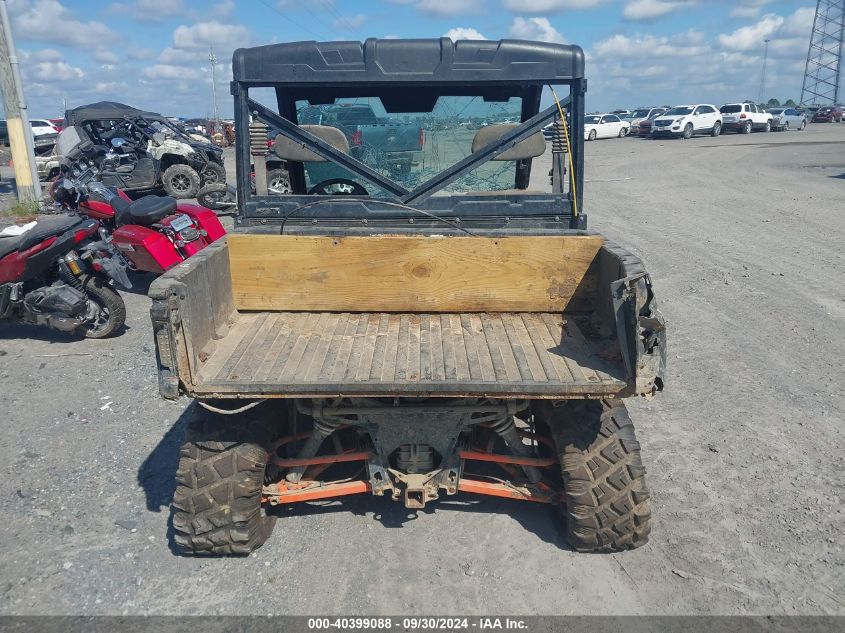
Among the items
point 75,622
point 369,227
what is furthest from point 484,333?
point 75,622

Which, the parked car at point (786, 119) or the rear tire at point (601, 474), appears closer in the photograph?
the rear tire at point (601, 474)

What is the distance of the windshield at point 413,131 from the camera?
4.29 m

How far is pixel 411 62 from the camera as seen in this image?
3975 millimetres

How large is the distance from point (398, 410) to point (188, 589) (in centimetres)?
130

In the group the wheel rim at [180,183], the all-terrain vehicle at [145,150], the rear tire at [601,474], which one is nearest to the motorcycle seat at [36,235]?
the rear tire at [601,474]

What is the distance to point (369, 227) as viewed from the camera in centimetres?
412

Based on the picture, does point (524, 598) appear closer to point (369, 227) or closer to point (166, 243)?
point (369, 227)

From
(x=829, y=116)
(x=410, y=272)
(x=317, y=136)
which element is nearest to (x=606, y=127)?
(x=829, y=116)

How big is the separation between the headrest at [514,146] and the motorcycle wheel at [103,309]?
4.16 m

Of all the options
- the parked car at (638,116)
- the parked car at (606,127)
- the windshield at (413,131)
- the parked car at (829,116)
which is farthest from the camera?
the parked car at (829,116)

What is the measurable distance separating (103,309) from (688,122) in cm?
3436

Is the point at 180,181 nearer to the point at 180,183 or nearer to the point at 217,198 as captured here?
the point at 180,183

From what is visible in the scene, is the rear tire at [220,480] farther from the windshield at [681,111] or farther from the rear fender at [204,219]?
the windshield at [681,111]

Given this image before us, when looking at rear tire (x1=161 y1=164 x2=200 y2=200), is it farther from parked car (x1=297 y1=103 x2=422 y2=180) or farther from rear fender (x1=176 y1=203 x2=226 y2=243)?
parked car (x1=297 y1=103 x2=422 y2=180)
